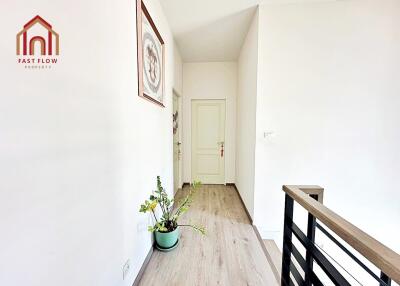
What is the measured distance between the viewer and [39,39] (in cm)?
69

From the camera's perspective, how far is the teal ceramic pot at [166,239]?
78.3 inches

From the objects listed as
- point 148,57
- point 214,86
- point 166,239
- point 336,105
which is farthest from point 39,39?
point 214,86

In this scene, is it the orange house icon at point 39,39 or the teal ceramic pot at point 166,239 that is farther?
the teal ceramic pot at point 166,239

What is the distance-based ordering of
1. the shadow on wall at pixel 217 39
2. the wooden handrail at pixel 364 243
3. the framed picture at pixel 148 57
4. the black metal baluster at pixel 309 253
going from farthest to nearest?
the shadow on wall at pixel 217 39 < the framed picture at pixel 148 57 < the black metal baluster at pixel 309 253 < the wooden handrail at pixel 364 243

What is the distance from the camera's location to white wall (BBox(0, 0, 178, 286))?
589 millimetres

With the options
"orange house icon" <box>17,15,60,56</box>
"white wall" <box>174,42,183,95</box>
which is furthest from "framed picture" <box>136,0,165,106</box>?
"white wall" <box>174,42,183,95</box>

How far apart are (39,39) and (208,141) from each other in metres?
3.89

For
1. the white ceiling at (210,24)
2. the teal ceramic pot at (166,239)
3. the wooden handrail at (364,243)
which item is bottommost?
the teal ceramic pot at (166,239)

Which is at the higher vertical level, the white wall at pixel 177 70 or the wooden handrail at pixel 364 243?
the white wall at pixel 177 70

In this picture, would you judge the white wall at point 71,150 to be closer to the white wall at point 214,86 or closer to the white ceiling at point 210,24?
the white ceiling at point 210,24

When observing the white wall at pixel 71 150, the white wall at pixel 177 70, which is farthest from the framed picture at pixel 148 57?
the white wall at pixel 177 70

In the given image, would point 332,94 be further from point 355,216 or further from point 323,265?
point 323,265

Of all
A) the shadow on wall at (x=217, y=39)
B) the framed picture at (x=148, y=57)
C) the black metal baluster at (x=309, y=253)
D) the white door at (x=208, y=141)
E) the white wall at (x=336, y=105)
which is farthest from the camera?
the white door at (x=208, y=141)

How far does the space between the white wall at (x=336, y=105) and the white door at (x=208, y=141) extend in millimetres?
2023
